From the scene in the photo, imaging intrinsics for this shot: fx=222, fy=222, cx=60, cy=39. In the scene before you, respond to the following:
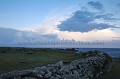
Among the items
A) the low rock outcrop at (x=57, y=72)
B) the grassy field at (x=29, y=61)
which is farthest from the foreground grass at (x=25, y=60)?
the low rock outcrop at (x=57, y=72)

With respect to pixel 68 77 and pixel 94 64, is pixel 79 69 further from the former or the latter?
pixel 94 64

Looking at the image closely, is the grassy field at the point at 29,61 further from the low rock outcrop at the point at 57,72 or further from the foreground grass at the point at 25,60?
the low rock outcrop at the point at 57,72

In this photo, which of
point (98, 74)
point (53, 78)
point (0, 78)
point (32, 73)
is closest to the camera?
point (0, 78)

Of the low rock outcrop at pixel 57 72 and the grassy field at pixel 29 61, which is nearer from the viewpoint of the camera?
the low rock outcrop at pixel 57 72

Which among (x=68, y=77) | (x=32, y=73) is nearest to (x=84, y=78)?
(x=68, y=77)

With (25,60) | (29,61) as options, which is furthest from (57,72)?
(25,60)

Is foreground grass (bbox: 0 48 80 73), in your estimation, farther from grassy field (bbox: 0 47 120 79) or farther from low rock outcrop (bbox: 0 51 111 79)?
low rock outcrop (bbox: 0 51 111 79)

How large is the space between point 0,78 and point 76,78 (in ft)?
22.9

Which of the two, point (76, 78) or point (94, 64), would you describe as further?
point (94, 64)

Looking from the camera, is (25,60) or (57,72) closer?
(57,72)

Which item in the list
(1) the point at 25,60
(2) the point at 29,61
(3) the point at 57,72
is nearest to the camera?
(3) the point at 57,72

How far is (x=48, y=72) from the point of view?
14328 millimetres

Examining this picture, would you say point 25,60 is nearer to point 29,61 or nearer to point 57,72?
point 29,61

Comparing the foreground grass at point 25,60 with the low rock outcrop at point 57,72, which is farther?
the foreground grass at point 25,60
